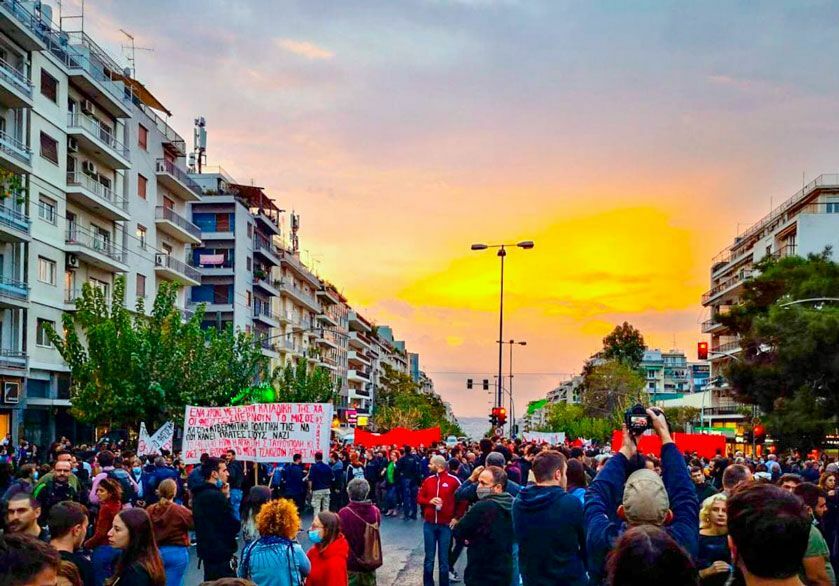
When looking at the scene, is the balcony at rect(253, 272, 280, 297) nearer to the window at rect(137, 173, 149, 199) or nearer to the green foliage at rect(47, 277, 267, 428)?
the window at rect(137, 173, 149, 199)

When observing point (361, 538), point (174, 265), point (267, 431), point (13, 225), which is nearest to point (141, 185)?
point (174, 265)

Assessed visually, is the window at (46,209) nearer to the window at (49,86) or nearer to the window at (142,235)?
the window at (49,86)

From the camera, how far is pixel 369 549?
31.3 ft

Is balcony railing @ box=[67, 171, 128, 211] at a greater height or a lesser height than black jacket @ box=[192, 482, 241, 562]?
greater

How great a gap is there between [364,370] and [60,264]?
94.4 m

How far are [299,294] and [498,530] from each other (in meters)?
85.0

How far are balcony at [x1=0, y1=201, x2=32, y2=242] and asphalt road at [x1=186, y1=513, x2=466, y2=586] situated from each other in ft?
62.9

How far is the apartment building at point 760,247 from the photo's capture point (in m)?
71.2

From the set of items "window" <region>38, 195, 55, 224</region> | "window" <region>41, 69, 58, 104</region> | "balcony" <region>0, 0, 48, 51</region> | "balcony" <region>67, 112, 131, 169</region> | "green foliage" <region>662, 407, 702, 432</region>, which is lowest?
"green foliage" <region>662, 407, 702, 432</region>

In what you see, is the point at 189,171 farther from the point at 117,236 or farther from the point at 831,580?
the point at 831,580

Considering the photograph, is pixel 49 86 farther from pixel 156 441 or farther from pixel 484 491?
pixel 484 491

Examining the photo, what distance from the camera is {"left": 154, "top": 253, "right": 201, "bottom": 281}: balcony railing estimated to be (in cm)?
5445

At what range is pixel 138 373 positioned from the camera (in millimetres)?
34031

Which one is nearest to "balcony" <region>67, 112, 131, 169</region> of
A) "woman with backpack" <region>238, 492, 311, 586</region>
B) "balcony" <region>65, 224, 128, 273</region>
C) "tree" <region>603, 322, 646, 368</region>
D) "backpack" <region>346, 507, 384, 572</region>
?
"balcony" <region>65, 224, 128, 273</region>
